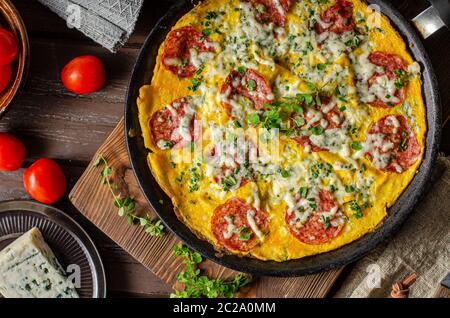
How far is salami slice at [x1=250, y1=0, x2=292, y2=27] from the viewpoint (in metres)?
3.34

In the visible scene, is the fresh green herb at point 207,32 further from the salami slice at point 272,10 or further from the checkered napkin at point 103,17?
the checkered napkin at point 103,17

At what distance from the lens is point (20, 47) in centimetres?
354

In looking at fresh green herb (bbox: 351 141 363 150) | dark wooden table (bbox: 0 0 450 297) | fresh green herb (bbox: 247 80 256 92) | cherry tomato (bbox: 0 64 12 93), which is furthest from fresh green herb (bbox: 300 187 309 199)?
cherry tomato (bbox: 0 64 12 93)

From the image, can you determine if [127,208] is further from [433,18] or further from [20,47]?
[433,18]

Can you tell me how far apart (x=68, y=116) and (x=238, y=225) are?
1367 millimetres

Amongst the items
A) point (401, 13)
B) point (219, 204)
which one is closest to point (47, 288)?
point (219, 204)

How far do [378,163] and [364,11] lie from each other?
0.86 m

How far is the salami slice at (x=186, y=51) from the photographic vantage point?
10.9 ft

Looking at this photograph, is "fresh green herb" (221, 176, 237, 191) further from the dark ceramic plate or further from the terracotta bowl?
the terracotta bowl

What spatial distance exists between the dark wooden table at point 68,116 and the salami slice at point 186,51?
516 mm

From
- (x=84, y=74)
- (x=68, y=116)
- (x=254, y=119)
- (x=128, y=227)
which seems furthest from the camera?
(x=68, y=116)

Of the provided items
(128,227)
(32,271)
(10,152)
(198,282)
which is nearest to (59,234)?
(32,271)

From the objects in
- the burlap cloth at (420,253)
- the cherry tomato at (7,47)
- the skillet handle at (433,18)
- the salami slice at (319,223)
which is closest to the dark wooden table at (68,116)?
the cherry tomato at (7,47)
